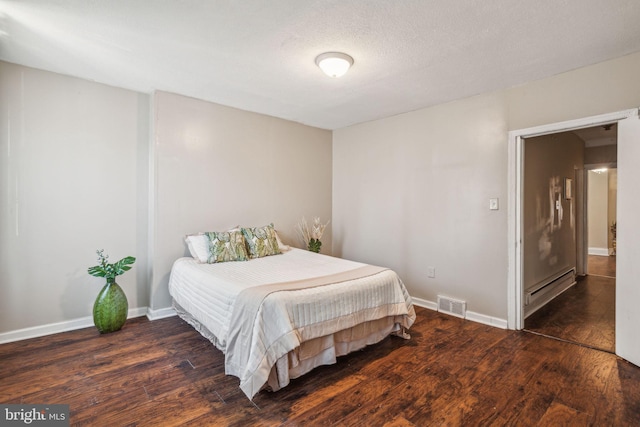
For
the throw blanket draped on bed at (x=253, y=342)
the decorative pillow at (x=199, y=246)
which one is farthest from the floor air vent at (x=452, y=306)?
the decorative pillow at (x=199, y=246)

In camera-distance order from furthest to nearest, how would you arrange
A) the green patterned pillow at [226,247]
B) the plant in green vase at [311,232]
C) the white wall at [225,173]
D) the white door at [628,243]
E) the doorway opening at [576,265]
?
the plant in green vase at [311,232], the white wall at [225,173], the green patterned pillow at [226,247], the doorway opening at [576,265], the white door at [628,243]

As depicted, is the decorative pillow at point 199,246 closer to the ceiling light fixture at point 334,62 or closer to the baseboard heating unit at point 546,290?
the ceiling light fixture at point 334,62

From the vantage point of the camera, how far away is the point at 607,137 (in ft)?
16.1

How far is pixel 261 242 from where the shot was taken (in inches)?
139

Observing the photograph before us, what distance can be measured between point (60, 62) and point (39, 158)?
88cm

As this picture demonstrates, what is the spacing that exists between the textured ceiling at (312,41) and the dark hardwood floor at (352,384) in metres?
2.40

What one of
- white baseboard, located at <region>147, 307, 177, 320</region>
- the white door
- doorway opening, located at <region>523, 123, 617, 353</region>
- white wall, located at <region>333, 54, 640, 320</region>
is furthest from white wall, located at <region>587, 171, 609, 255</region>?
white baseboard, located at <region>147, 307, 177, 320</region>

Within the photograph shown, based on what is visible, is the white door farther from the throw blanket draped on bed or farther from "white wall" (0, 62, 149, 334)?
"white wall" (0, 62, 149, 334)

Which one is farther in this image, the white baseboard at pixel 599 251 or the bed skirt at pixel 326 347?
the white baseboard at pixel 599 251

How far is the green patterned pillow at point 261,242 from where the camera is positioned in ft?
11.4

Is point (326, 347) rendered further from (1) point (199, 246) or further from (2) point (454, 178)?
(2) point (454, 178)

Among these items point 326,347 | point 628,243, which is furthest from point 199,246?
point 628,243

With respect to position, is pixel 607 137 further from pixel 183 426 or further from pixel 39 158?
pixel 39 158

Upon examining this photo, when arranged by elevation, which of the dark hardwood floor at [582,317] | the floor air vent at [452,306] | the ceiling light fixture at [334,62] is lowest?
the dark hardwood floor at [582,317]
